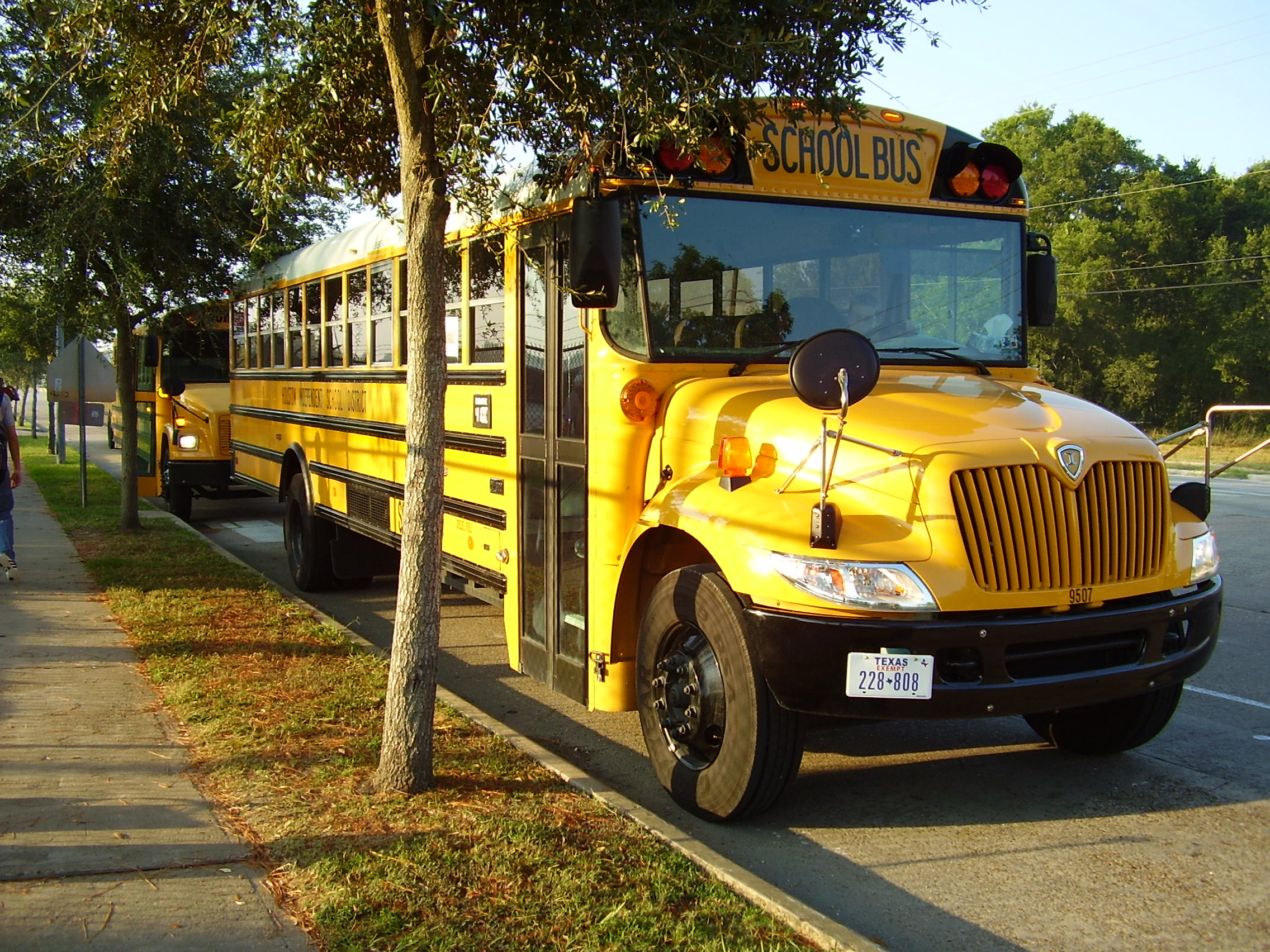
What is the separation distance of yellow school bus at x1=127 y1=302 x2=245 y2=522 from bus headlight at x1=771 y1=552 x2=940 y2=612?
10417 millimetres

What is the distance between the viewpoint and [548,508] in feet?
17.1

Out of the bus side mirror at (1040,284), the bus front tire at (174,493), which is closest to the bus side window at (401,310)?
the bus side mirror at (1040,284)

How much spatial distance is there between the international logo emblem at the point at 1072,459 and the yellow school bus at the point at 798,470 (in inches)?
0.4

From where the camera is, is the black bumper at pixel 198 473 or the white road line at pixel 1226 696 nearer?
the white road line at pixel 1226 696

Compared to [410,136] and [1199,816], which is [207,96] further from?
[1199,816]

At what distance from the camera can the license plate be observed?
364 centimetres

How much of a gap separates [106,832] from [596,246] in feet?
8.73

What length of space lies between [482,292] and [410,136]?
1656mm

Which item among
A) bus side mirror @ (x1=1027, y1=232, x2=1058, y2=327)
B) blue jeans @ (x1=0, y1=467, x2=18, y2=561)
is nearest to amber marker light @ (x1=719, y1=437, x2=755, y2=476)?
bus side mirror @ (x1=1027, y1=232, x2=1058, y2=327)

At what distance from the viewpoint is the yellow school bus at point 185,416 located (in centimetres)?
1350

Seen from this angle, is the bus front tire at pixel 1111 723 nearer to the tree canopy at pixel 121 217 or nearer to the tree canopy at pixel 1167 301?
the tree canopy at pixel 121 217

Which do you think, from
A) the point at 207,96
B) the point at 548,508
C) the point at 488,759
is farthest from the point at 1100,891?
the point at 207,96

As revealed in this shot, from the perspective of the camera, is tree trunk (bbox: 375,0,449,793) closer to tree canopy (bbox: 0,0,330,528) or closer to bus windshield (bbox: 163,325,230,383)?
tree canopy (bbox: 0,0,330,528)

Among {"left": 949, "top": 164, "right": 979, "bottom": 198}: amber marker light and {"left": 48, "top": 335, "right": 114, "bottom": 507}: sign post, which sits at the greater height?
{"left": 949, "top": 164, "right": 979, "bottom": 198}: amber marker light
